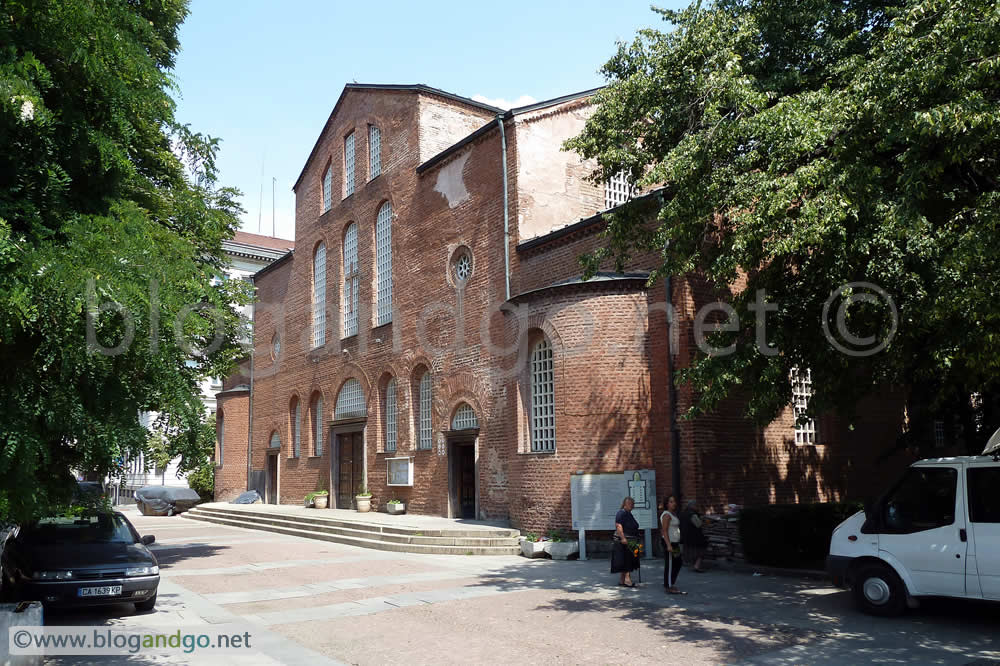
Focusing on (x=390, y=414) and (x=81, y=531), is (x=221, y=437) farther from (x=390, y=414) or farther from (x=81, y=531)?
(x=81, y=531)

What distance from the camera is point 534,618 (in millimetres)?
10289

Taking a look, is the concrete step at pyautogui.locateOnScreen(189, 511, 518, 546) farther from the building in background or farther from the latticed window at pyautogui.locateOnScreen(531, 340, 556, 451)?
the building in background

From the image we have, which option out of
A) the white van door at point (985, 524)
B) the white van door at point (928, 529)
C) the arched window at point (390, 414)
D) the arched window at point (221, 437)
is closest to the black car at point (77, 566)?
the white van door at point (928, 529)

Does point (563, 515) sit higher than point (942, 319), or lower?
lower

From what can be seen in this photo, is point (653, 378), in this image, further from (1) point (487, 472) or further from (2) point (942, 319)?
(2) point (942, 319)

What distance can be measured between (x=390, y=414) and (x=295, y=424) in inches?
323

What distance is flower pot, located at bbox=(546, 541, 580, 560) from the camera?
1614cm

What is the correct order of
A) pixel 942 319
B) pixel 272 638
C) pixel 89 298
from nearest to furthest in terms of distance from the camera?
1. pixel 89 298
2. pixel 942 319
3. pixel 272 638

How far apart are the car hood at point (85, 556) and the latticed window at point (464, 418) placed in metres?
11.3

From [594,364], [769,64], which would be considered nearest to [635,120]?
[769,64]

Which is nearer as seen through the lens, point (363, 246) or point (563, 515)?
point (563, 515)

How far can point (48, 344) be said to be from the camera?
5488mm

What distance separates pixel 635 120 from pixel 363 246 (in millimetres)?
16344

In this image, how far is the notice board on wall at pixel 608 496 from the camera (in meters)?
16.0
